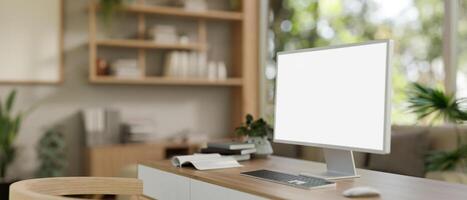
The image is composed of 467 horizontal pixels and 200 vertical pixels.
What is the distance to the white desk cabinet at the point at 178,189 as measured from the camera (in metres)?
1.79

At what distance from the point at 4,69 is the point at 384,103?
3.99m

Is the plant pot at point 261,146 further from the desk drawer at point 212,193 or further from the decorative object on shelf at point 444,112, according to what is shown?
the decorative object on shelf at point 444,112

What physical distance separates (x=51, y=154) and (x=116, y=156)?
1.80ft

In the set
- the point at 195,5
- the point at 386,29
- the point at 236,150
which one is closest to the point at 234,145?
the point at 236,150

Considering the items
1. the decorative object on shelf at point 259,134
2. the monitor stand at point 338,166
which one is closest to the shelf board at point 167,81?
the decorative object on shelf at point 259,134

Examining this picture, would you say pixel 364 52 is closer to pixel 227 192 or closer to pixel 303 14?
pixel 227 192

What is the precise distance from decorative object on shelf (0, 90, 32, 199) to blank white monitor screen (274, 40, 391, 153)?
304 centimetres

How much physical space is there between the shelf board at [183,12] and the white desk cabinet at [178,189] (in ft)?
9.89

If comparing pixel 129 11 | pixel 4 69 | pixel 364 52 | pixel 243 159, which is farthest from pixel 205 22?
pixel 364 52

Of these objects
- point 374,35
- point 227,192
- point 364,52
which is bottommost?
point 227,192

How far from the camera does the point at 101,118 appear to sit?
200 inches

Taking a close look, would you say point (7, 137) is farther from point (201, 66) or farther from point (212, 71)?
point (212, 71)

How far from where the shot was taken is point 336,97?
1932 mm

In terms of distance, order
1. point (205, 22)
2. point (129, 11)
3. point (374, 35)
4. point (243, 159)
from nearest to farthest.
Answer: point (243, 159) → point (374, 35) → point (129, 11) → point (205, 22)
